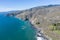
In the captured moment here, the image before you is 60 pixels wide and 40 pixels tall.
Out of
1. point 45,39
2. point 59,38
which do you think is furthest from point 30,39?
point 59,38

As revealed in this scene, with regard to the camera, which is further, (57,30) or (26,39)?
(57,30)

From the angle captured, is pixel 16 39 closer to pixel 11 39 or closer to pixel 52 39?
pixel 11 39

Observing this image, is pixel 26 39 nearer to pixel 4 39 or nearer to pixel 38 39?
pixel 38 39

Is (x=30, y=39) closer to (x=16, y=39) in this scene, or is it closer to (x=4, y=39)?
(x=16, y=39)

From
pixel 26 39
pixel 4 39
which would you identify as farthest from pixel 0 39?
pixel 26 39

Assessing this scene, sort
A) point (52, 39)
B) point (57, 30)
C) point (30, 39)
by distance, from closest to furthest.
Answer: point (52, 39) → point (30, 39) → point (57, 30)

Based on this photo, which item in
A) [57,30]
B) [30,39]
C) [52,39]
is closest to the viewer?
[52,39]

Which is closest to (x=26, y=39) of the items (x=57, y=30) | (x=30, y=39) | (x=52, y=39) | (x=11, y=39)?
(x=30, y=39)

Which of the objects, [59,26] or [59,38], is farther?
[59,26]
